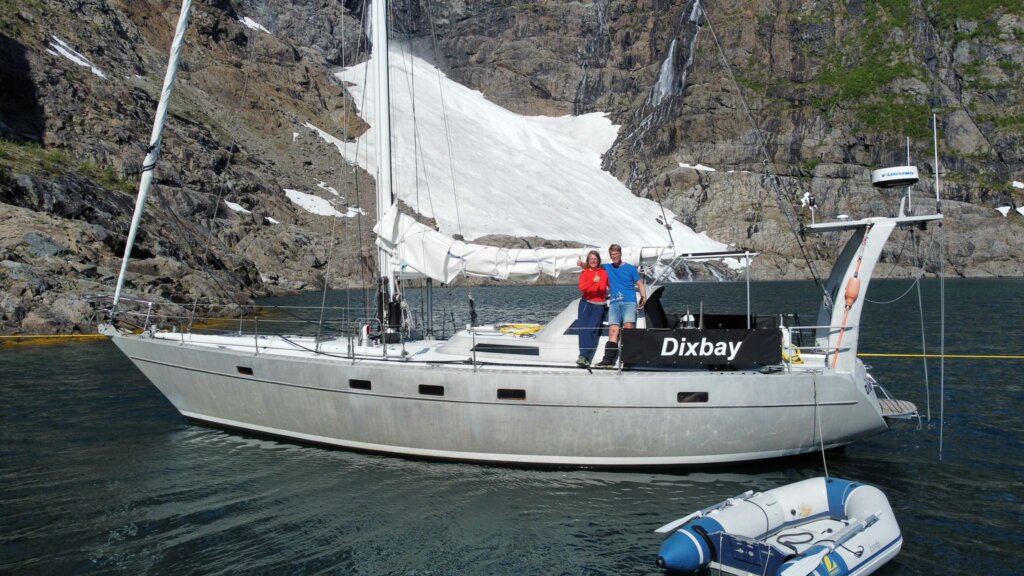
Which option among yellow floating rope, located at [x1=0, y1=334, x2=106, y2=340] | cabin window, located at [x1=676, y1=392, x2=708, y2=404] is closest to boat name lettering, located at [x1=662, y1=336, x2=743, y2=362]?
cabin window, located at [x1=676, y1=392, x2=708, y2=404]

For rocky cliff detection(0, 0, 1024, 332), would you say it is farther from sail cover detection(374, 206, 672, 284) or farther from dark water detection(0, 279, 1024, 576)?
sail cover detection(374, 206, 672, 284)

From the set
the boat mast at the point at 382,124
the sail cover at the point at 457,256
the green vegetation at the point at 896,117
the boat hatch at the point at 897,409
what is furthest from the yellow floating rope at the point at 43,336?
the green vegetation at the point at 896,117

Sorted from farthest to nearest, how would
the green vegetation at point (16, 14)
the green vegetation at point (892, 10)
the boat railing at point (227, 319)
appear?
the green vegetation at point (892, 10) < the green vegetation at point (16, 14) < the boat railing at point (227, 319)

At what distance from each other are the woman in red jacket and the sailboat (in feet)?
1.37

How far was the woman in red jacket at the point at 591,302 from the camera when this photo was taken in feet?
39.7

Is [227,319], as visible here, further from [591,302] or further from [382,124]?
[591,302]

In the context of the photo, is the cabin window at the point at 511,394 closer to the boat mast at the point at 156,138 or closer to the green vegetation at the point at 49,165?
the boat mast at the point at 156,138

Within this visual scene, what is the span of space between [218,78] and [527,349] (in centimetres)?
9509

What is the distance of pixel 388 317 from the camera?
14.2m

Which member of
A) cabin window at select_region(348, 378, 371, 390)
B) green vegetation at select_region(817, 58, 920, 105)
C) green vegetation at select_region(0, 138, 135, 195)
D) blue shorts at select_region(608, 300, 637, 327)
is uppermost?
green vegetation at select_region(817, 58, 920, 105)

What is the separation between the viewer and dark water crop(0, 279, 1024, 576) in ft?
28.5

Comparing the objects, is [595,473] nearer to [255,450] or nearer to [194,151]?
[255,450]

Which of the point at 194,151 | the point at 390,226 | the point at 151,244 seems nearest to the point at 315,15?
the point at 194,151

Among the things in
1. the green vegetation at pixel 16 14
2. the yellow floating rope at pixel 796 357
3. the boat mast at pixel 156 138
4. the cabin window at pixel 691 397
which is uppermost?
the green vegetation at pixel 16 14
